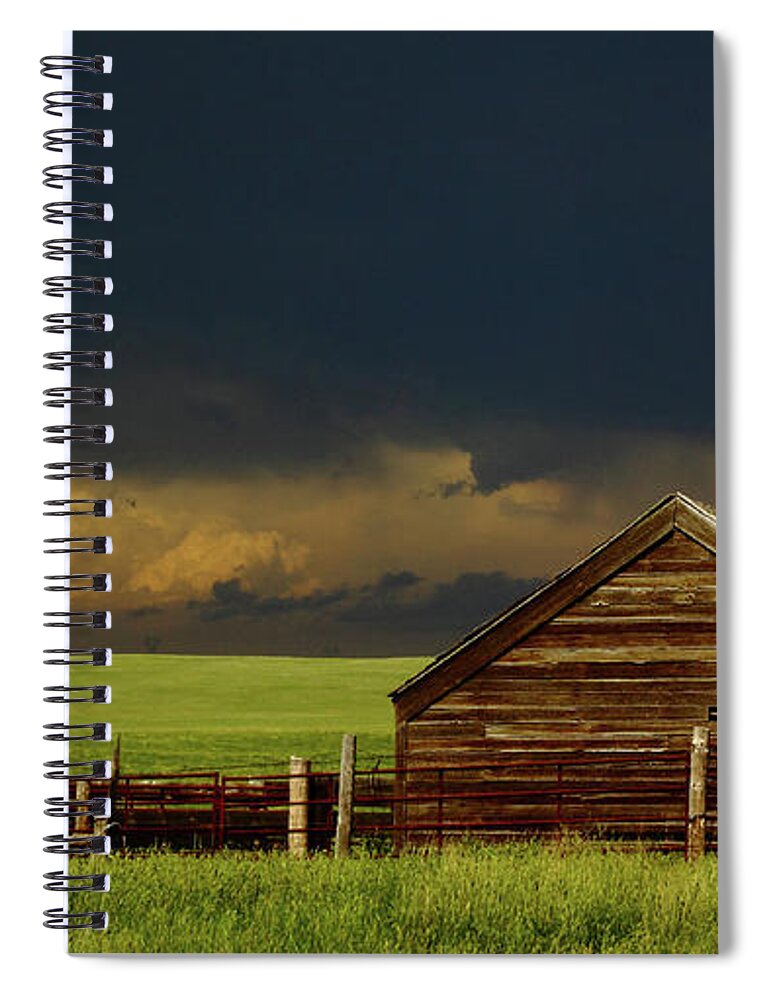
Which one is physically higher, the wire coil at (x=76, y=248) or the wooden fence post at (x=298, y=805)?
the wire coil at (x=76, y=248)

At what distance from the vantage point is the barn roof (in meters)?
5.46

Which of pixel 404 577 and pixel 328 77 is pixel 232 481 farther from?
pixel 328 77

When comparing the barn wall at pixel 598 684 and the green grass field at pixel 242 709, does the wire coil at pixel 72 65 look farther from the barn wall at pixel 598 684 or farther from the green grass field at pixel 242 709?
the barn wall at pixel 598 684

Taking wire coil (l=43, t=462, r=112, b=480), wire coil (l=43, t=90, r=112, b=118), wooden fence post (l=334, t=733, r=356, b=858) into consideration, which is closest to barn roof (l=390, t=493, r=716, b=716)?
wooden fence post (l=334, t=733, r=356, b=858)

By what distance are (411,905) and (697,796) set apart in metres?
0.88

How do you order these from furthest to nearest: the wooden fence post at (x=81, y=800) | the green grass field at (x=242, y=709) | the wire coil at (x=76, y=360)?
the green grass field at (x=242, y=709)
the wooden fence post at (x=81, y=800)
the wire coil at (x=76, y=360)

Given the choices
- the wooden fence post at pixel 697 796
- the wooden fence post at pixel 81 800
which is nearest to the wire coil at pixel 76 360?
the wooden fence post at pixel 81 800

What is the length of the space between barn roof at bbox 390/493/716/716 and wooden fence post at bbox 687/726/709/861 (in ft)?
1.80

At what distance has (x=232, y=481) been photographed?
544cm

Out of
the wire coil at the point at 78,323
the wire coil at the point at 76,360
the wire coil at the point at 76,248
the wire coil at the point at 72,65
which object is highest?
the wire coil at the point at 72,65

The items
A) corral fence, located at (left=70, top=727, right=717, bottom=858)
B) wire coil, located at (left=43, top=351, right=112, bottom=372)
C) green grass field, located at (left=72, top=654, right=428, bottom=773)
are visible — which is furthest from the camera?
corral fence, located at (left=70, top=727, right=717, bottom=858)

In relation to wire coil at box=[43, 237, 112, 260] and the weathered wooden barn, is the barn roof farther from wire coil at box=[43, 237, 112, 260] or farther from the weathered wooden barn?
wire coil at box=[43, 237, 112, 260]

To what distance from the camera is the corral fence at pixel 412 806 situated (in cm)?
550
